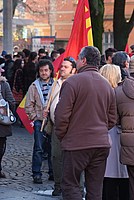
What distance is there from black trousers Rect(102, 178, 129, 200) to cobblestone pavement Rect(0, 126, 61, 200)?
3.69ft

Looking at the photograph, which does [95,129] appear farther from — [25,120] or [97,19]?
[97,19]

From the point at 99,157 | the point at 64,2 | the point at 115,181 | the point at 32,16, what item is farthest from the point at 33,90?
the point at 32,16

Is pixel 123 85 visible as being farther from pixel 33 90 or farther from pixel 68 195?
pixel 33 90

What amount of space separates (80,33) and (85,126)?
9.30ft

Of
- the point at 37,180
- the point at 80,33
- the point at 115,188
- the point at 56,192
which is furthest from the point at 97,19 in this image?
the point at 115,188

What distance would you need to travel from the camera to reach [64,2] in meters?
47.8

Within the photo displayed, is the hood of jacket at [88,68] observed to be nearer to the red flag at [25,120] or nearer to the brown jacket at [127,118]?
the brown jacket at [127,118]

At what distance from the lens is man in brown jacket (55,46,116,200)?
5.34m

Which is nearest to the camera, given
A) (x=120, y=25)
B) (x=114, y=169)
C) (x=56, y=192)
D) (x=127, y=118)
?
(x=127, y=118)

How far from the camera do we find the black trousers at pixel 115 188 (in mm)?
6262

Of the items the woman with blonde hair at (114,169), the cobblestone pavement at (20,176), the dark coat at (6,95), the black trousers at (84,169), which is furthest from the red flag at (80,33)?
the black trousers at (84,169)

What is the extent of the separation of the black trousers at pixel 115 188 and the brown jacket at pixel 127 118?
478 millimetres

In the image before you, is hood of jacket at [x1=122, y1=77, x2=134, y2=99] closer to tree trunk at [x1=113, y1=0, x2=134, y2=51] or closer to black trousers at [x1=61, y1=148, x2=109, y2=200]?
Result: black trousers at [x1=61, y1=148, x2=109, y2=200]

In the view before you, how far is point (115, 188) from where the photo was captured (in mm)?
6273
